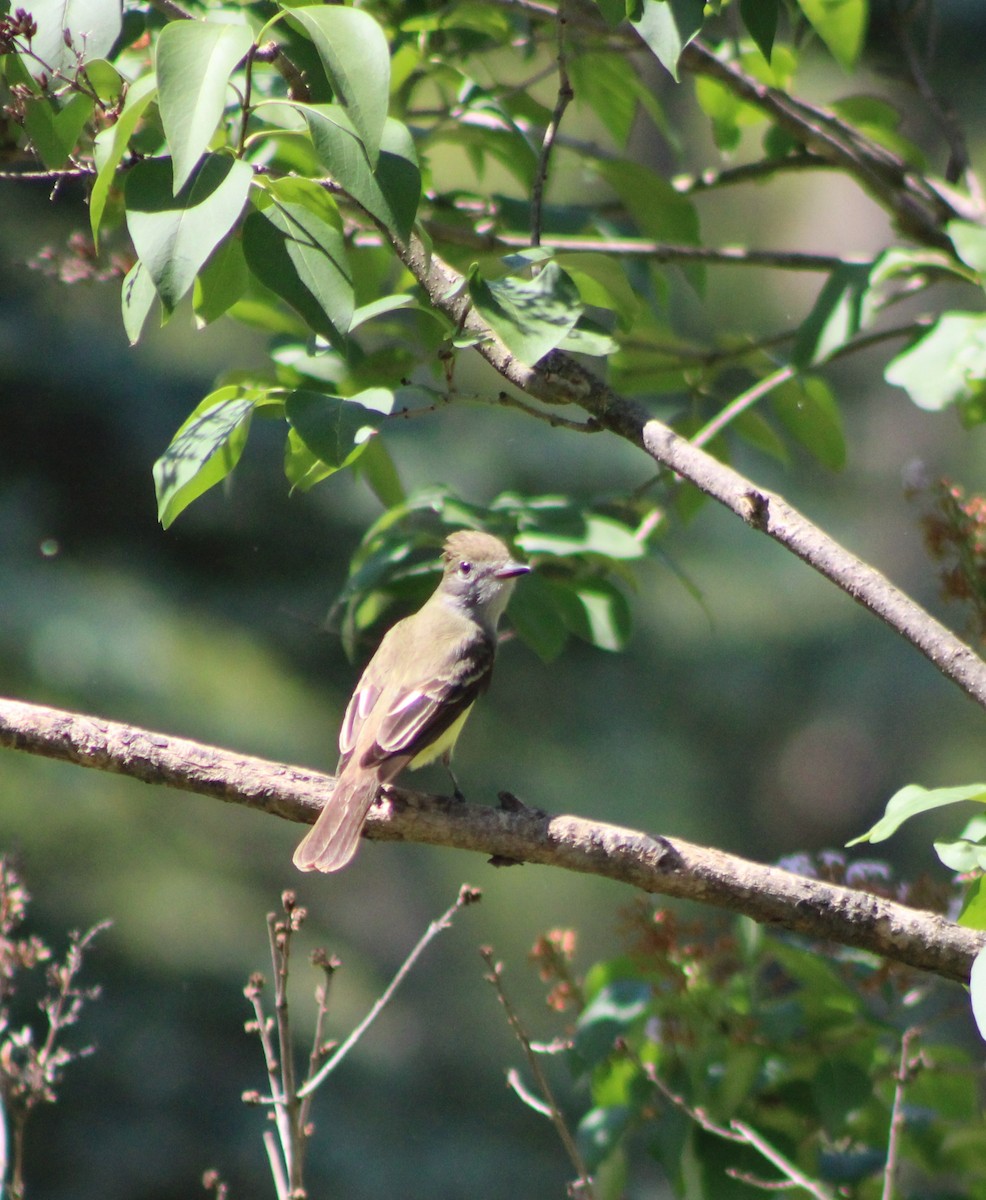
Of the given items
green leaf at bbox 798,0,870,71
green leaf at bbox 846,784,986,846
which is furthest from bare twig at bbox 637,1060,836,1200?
green leaf at bbox 798,0,870,71

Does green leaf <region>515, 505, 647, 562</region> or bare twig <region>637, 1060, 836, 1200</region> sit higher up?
green leaf <region>515, 505, 647, 562</region>

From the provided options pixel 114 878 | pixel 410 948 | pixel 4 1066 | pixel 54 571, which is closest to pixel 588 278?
pixel 4 1066

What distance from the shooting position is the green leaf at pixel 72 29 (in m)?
2.12

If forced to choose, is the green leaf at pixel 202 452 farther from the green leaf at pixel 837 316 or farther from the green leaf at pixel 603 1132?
the green leaf at pixel 603 1132

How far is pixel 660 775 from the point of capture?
9.09m

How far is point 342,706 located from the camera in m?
7.50

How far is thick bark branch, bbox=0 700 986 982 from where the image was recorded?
A: 7.80ft

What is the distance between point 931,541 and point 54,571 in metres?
4.73

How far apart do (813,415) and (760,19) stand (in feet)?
3.95

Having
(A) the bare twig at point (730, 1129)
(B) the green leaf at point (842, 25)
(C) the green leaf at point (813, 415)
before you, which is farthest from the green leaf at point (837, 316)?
(A) the bare twig at point (730, 1129)

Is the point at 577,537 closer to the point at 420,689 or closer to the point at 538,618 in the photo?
A: the point at 538,618

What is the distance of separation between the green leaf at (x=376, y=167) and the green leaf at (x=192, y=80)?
0.46 feet

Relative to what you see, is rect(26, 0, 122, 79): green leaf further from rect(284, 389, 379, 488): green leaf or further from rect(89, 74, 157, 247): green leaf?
rect(284, 389, 379, 488): green leaf

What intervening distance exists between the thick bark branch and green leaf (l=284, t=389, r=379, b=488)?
557mm
